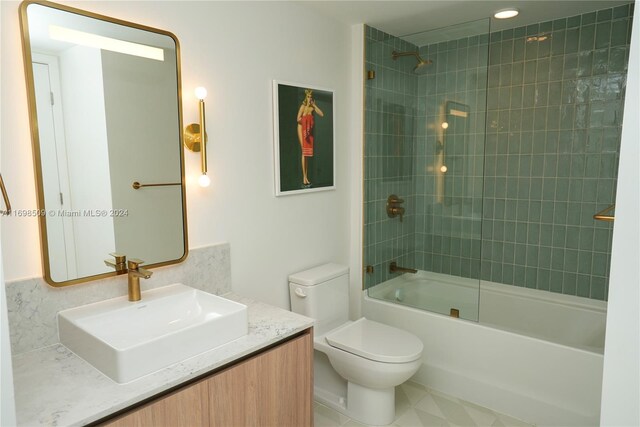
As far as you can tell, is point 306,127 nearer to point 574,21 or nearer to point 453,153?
point 453,153

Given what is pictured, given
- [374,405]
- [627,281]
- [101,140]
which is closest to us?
[627,281]

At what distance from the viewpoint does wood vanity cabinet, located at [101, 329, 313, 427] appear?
4.53 feet

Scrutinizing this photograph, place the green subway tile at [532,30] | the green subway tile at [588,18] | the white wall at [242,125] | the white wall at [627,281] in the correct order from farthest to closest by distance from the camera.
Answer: the green subway tile at [532,30], the green subway tile at [588,18], the white wall at [242,125], the white wall at [627,281]

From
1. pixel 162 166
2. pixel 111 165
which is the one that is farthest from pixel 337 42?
pixel 111 165

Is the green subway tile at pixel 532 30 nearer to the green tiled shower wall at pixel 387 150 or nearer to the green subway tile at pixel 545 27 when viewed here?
the green subway tile at pixel 545 27

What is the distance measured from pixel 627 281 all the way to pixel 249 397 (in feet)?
4.66

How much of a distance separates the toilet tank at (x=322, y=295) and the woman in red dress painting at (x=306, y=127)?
0.56 metres

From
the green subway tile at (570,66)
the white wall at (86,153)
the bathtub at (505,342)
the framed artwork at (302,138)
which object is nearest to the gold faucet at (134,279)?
the white wall at (86,153)

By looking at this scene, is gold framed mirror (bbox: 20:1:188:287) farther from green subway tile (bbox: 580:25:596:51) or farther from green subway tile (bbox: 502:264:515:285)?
green subway tile (bbox: 580:25:596:51)

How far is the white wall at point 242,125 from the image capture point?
1.53m

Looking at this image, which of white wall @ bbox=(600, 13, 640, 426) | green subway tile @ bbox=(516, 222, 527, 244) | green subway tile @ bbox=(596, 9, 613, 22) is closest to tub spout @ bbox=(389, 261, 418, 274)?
green subway tile @ bbox=(516, 222, 527, 244)

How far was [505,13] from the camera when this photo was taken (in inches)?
109

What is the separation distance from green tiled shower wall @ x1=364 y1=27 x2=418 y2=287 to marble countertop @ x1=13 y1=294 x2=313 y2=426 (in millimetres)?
1554

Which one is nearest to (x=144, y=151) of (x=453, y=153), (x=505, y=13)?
(x=453, y=153)
